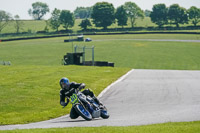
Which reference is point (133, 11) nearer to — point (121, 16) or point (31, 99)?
point (121, 16)

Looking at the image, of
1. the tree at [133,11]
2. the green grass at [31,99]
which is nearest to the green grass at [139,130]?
the green grass at [31,99]

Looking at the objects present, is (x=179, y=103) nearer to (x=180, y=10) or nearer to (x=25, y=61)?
(x=25, y=61)

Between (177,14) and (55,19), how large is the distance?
5136 cm

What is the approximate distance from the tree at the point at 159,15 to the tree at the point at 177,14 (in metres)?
2.61

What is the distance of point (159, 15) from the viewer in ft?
546

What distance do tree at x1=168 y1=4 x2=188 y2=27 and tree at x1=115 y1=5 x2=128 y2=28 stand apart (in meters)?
19.0

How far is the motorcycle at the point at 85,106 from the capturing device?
584 inches

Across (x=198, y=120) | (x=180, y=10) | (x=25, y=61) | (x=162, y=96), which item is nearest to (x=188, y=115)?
(x=198, y=120)

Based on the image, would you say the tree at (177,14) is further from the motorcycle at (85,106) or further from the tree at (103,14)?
the motorcycle at (85,106)

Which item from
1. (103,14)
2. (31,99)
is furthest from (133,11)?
(31,99)

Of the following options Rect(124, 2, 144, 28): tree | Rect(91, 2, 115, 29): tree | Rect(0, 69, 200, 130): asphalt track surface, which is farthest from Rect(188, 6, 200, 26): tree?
Rect(0, 69, 200, 130): asphalt track surface

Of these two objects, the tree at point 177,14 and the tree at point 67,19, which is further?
the tree at point 67,19

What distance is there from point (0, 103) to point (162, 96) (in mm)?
9116

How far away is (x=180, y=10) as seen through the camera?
162 metres
